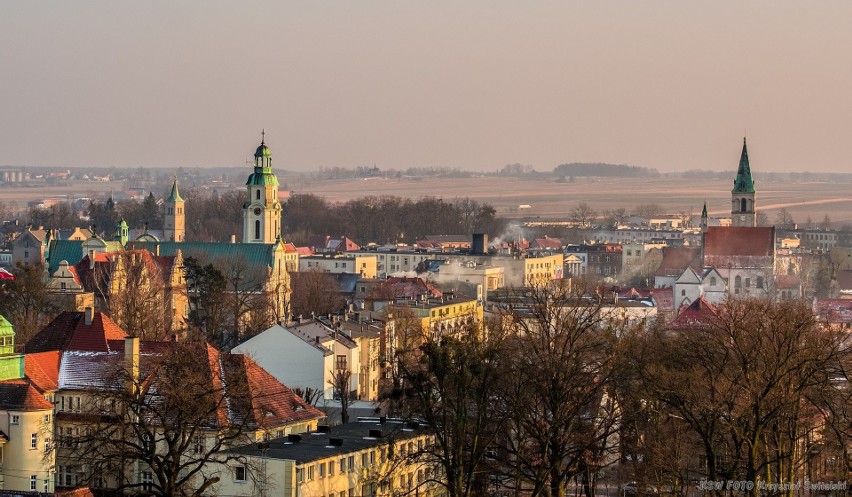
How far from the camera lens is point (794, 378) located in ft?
171

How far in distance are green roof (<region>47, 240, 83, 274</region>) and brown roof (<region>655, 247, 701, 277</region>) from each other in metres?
49.7

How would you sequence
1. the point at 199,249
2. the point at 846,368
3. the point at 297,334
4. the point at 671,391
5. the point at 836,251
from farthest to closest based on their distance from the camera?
the point at 836,251
the point at 199,249
the point at 297,334
the point at 846,368
the point at 671,391

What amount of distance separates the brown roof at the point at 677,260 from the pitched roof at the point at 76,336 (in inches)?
3668

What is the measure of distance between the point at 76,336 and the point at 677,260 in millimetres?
100555

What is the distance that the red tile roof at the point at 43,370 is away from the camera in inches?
2228

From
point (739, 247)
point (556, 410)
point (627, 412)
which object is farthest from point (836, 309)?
point (556, 410)

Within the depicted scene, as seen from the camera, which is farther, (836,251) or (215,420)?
(836,251)

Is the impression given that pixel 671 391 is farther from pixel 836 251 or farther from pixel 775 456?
pixel 836 251

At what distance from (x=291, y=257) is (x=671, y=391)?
99175 millimetres

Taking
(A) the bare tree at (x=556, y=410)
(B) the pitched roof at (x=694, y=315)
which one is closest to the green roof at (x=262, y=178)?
(B) the pitched roof at (x=694, y=315)

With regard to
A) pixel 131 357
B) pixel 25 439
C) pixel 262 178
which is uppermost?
pixel 262 178

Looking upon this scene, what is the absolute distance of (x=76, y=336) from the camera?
198ft

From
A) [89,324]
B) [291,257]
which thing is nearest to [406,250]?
[291,257]

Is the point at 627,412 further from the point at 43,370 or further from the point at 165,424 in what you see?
the point at 43,370
